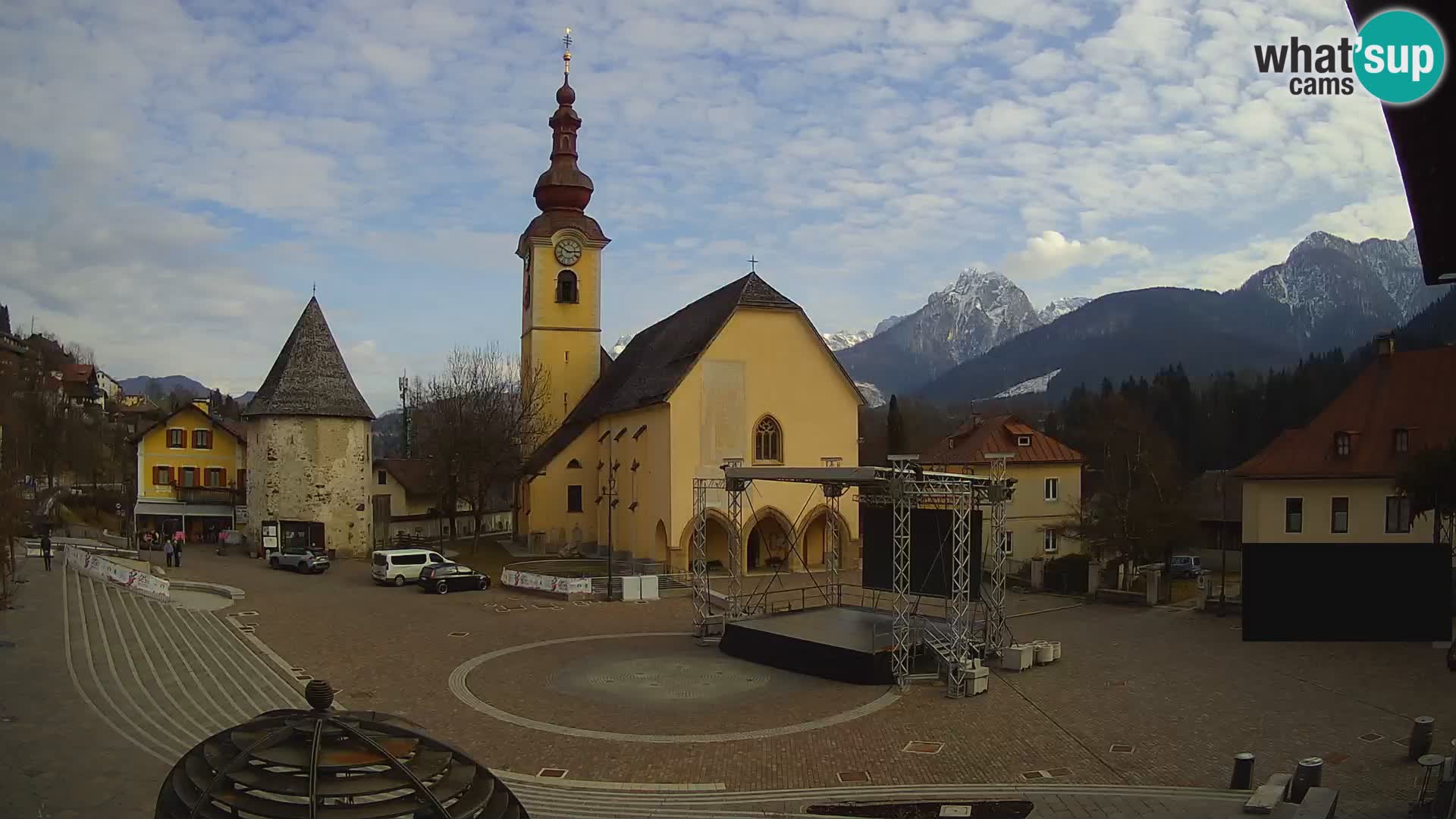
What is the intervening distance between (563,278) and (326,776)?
46.0 metres

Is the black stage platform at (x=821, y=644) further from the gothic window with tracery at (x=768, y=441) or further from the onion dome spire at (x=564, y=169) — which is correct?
the onion dome spire at (x=564, y=169)

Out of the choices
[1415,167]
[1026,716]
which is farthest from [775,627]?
[1415,167]

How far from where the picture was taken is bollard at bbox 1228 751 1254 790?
12461 mm

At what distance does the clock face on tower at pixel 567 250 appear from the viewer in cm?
5006

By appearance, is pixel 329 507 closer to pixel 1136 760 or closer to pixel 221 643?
pixel 221 643

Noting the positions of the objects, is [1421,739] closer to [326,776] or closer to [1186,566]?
[326,776]

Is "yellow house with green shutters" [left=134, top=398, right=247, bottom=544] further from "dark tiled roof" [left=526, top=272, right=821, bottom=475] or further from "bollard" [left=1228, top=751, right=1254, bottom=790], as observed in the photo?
"bollard" [left=1228, top=751, right=1254, bottom=790]

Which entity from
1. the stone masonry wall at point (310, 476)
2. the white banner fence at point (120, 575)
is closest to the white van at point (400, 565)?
the white banner fence at point (120, 575)

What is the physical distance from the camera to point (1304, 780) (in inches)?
451

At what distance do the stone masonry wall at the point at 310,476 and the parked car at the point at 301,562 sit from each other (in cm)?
340

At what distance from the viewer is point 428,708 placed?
17312 millimetres

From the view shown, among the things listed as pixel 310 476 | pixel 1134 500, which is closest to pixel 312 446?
pixel 310 476

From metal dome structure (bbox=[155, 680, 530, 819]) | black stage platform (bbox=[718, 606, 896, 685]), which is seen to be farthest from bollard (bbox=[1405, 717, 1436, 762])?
metal dome structure (bbox=[155, 680, 530, 819])

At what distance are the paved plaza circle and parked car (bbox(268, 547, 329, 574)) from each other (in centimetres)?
1722
